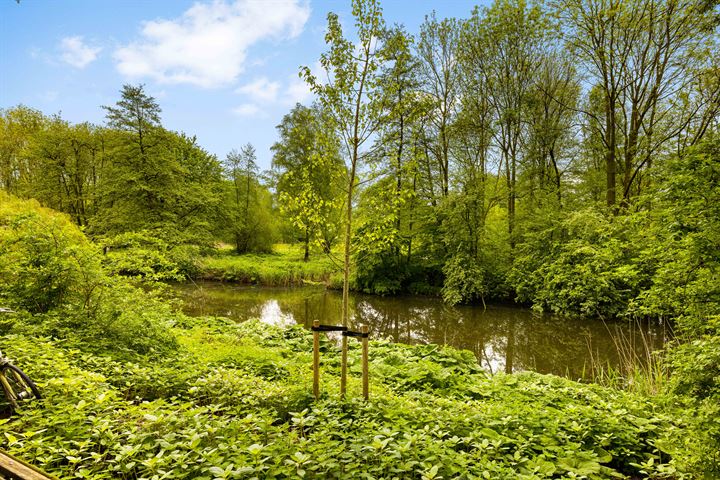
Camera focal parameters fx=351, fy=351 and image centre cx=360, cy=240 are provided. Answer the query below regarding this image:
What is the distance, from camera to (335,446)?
257 cm

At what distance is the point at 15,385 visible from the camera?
300 centimetres

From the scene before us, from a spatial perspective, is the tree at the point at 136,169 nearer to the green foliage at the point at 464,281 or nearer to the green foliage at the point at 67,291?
the green foliage at the point at 67,291

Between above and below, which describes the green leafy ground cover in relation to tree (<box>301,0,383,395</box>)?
below

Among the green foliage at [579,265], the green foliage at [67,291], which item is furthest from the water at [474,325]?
the green foliage at [67,291]

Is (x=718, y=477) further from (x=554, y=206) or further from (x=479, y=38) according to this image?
(x=479, y=38)

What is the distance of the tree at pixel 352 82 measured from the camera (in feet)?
16.0

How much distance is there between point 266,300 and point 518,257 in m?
11.8

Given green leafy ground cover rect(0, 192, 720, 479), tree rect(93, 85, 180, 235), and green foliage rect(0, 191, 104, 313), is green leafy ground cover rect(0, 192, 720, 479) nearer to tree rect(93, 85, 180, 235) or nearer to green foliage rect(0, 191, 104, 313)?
green foliage rect(0, 191, 104, 313)

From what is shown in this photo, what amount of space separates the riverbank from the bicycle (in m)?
0.11

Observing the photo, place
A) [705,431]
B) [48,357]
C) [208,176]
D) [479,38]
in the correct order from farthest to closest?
[208,176] → [479,38] → [48,357] → [705,431]

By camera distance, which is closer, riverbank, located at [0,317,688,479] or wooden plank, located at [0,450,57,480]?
wooden plank, located at [0,450,57,480]

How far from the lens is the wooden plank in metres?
1.58

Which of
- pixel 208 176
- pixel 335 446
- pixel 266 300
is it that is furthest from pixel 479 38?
pixel 208 176

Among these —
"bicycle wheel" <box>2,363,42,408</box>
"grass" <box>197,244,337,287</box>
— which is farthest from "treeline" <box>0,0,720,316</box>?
"bicycle wheel" <box>2,363,42,408</box>
